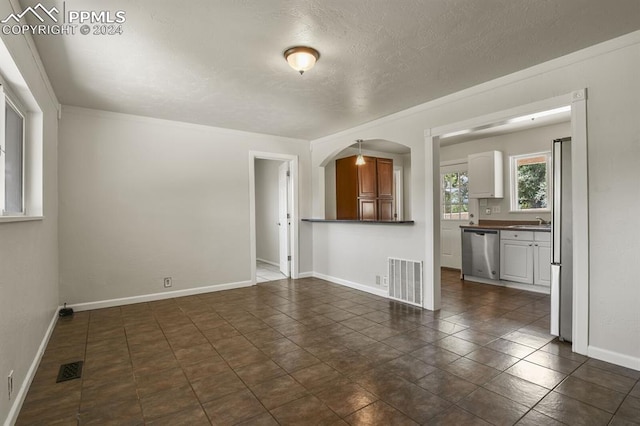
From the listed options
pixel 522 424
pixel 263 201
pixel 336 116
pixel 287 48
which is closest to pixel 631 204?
pixel 522 424

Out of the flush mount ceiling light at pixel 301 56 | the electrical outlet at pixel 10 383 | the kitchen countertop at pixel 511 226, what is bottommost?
the electrical outlet at pixel 10 383

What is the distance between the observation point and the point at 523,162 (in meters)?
5.69

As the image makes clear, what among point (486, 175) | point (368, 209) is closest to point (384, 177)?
point (368, 209)

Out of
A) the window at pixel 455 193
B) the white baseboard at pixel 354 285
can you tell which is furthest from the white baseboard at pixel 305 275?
the window at pixel 455 193

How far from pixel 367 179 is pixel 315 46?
11.8 ft

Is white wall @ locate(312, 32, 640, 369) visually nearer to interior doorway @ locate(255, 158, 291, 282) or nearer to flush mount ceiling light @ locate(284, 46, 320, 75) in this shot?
flush mount ceiling light @ locate(284, 46, 320, 75)

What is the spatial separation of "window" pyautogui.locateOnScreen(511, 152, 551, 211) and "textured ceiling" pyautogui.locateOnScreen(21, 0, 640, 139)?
2969 mm

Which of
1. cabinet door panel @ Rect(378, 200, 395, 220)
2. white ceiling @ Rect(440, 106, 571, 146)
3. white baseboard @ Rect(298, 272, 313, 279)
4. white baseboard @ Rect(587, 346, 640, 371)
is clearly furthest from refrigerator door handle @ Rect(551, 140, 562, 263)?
white baseboard @ Rect(298, 272, 313, 279)

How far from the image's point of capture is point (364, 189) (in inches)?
235

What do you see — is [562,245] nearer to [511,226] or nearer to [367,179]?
[511,226]

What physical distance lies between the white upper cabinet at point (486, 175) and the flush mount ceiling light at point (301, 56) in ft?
14.2

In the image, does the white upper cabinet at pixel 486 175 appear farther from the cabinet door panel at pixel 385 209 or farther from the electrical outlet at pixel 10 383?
the electrical outlet at pixel 10 383

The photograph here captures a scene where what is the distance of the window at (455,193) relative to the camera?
6461 mm

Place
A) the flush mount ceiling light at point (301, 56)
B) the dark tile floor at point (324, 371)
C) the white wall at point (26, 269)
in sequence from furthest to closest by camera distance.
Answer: the flush mount ceiling light at point (301, 56), the dark tile floor at point (324, 371), the white wall at point (26, 269)
